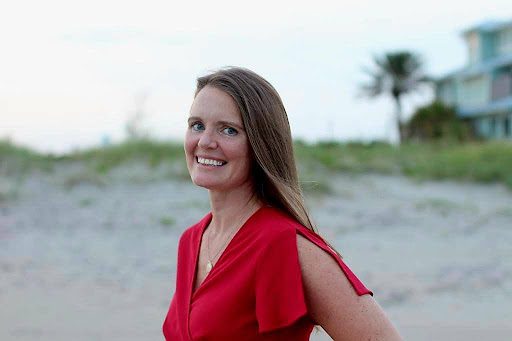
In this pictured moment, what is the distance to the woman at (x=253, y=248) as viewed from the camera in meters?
1.74

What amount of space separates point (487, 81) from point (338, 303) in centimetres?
3487

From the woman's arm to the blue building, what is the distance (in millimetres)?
32294

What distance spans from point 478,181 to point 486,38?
24.2 m

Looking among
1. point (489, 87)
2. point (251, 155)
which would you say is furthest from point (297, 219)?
point (489, 87)

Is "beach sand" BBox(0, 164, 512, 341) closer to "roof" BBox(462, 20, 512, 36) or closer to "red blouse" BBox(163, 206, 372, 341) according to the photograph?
"red blouse" BBox(163, 206, 372, 341)

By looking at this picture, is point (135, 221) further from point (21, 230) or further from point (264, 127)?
point (264, 127)

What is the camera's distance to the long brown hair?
1884 millimetres

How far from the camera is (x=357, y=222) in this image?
1091cm

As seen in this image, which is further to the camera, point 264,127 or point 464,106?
point 464,106

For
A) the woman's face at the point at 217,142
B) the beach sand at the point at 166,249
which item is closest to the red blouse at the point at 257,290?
the woman's face at the point at 217,142

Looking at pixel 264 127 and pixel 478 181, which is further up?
pixel 264 127

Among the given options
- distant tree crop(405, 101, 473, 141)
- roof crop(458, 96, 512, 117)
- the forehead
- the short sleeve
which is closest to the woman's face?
the forehead

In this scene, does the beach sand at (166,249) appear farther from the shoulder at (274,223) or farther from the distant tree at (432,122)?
the distant tree at (432,122)

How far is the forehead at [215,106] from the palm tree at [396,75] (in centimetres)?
3602
